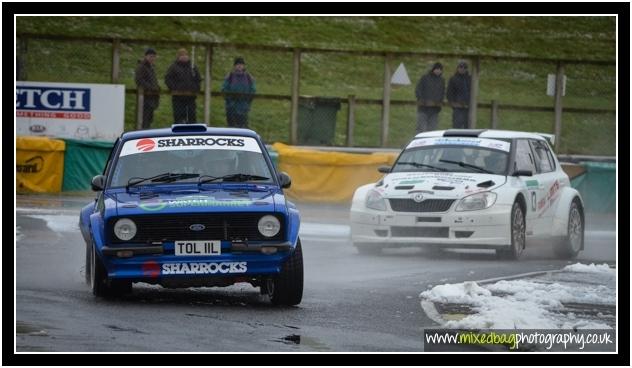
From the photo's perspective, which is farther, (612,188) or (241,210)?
(612,188)

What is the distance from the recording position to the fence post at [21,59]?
2364 centimetres

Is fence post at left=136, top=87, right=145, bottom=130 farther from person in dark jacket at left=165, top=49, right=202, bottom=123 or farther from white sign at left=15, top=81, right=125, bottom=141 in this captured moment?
person in dark jacket at left=165, top=49, right=202, bottom=123

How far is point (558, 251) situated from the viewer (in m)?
16.7

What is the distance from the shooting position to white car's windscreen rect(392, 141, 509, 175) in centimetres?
1628

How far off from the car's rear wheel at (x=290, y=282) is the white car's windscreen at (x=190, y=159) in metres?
1.10

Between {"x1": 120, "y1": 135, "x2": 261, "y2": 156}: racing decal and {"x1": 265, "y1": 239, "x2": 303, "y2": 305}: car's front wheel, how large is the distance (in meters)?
1.46

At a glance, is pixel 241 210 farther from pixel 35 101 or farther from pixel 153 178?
pixel 35 101

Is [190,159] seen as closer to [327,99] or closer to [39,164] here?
[39,164]

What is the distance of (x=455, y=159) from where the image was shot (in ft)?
53.8

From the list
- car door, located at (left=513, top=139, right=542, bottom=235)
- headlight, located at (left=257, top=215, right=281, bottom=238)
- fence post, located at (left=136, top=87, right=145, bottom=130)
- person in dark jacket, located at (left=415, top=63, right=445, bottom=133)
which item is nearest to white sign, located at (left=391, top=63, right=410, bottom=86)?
person in dark jacket, located at (left=415, top=63, right=445, bottom=133)

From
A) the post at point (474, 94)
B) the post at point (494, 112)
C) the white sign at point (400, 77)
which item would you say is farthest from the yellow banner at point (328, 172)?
the post at point (494, 112)

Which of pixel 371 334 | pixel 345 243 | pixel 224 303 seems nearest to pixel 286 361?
pixel 371 334

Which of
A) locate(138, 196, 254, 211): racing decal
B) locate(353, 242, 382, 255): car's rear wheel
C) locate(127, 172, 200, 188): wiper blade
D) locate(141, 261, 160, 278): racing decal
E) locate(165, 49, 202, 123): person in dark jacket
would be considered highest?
locate(165, 49, 202, 123): person in dark jacket

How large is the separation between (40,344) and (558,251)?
9.17 m
